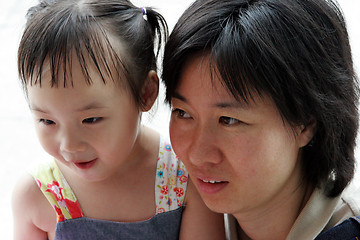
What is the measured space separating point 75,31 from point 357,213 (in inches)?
26.9

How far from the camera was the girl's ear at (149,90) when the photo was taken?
1.21 m

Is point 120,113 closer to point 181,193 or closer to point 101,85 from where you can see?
point 101,85

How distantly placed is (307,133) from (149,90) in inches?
14.0

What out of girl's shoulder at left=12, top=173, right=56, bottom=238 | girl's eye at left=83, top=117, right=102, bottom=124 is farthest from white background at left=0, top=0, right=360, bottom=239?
girl's eye at left=83, top=117, right=102, bottom=124

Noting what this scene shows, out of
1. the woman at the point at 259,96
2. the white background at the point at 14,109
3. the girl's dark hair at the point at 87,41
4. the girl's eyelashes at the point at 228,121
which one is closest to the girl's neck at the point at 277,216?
the woman at the point at 259,96

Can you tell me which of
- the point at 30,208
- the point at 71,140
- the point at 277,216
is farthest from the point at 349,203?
the point at 30,208

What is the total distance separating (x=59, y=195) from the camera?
4.25 feet

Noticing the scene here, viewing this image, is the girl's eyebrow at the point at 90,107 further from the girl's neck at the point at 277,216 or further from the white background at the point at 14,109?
the white background at the point at 14,109

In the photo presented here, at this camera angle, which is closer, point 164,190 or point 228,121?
point 228,121

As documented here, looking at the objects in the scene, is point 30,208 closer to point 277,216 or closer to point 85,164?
point 85,164

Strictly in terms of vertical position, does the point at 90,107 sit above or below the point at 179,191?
above

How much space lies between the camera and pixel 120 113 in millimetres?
1143

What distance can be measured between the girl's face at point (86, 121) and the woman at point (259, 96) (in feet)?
0.37

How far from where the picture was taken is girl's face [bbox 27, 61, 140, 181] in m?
1.08
